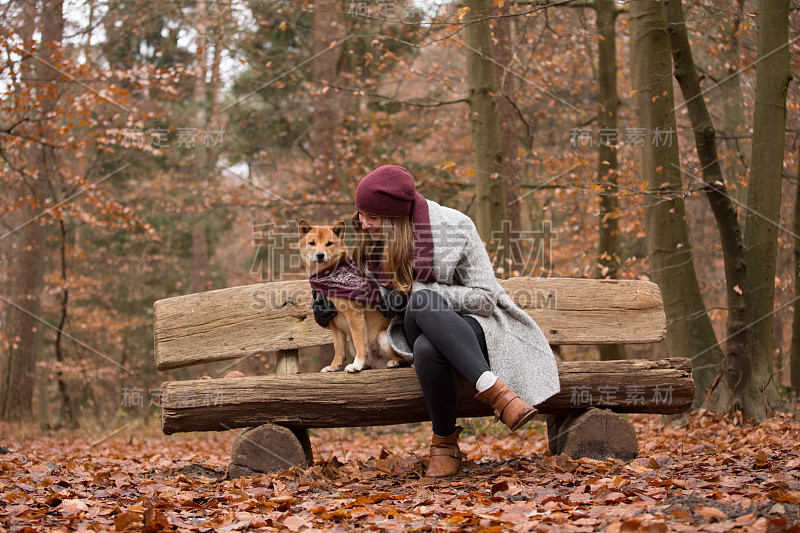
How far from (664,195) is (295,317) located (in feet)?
10.6

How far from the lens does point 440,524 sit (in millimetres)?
2650

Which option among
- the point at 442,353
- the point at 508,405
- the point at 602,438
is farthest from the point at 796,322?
the point at 442,353

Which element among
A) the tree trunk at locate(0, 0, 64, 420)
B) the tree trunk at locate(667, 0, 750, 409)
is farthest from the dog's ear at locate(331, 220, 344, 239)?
the tree trunk at locate(0, 0, 64, 420)

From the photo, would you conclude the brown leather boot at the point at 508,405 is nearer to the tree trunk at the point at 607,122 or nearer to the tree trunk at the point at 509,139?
the tree trunk at the point at 509,139

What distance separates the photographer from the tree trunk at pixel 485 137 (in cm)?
686

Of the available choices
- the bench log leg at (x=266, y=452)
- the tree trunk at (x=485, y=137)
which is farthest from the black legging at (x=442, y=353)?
the tree trunk at (x=485, y=137)

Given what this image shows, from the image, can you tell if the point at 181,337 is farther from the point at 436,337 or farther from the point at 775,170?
the point at 775,170

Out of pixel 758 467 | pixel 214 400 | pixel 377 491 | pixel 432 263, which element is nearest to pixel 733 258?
pixel 758 467

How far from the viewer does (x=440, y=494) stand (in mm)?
3256

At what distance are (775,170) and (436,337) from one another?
3713 mm

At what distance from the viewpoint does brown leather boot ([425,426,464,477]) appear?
3.66 m

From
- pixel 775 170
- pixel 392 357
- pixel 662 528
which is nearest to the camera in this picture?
pixel 662 528

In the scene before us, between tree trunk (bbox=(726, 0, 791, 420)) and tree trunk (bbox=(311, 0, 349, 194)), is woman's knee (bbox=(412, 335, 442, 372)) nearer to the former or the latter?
tree trunk (bbox=(726, 0, 791, 420))

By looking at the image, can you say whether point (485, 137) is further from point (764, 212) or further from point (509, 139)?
point (764, 212)
